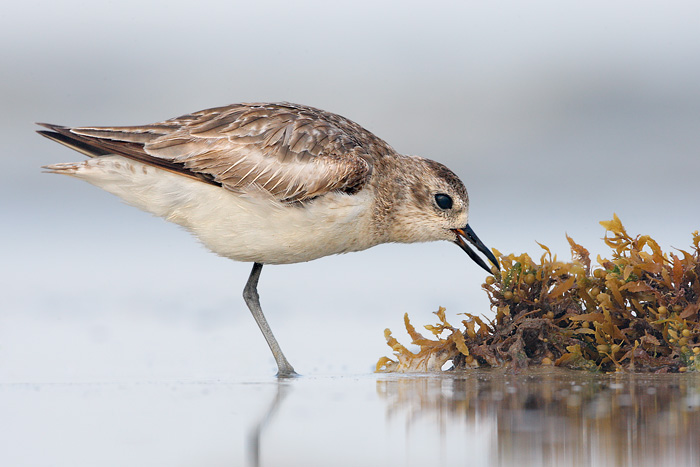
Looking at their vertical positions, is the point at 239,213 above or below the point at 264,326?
above

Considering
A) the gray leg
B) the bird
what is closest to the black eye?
the bird

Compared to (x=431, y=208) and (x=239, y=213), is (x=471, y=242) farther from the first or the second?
(x=239, y=213)

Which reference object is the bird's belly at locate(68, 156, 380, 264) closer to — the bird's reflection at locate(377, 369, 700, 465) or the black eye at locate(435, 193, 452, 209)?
the black eye at locate(435, 193, 452, 209)

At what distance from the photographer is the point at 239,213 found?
24.8ft

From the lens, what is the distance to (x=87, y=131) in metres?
7.80

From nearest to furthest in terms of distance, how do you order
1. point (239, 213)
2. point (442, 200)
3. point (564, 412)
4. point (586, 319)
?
point (564, 412) → point (586, 319) → point (239, 213) → point (442, 200)

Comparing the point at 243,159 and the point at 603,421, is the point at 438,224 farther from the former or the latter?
the point at 603,421

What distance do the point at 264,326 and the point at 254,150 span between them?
1764 mm

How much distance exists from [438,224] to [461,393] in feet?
9.40

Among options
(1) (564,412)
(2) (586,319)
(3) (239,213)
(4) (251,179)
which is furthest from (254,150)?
(1) (564,412)

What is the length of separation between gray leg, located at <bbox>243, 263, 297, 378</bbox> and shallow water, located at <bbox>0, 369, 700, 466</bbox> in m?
1.04

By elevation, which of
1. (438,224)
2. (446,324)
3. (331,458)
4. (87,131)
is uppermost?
(87,131)

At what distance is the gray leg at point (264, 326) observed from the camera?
7.83m

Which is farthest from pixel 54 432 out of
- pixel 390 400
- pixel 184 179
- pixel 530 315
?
pixel 530 315
